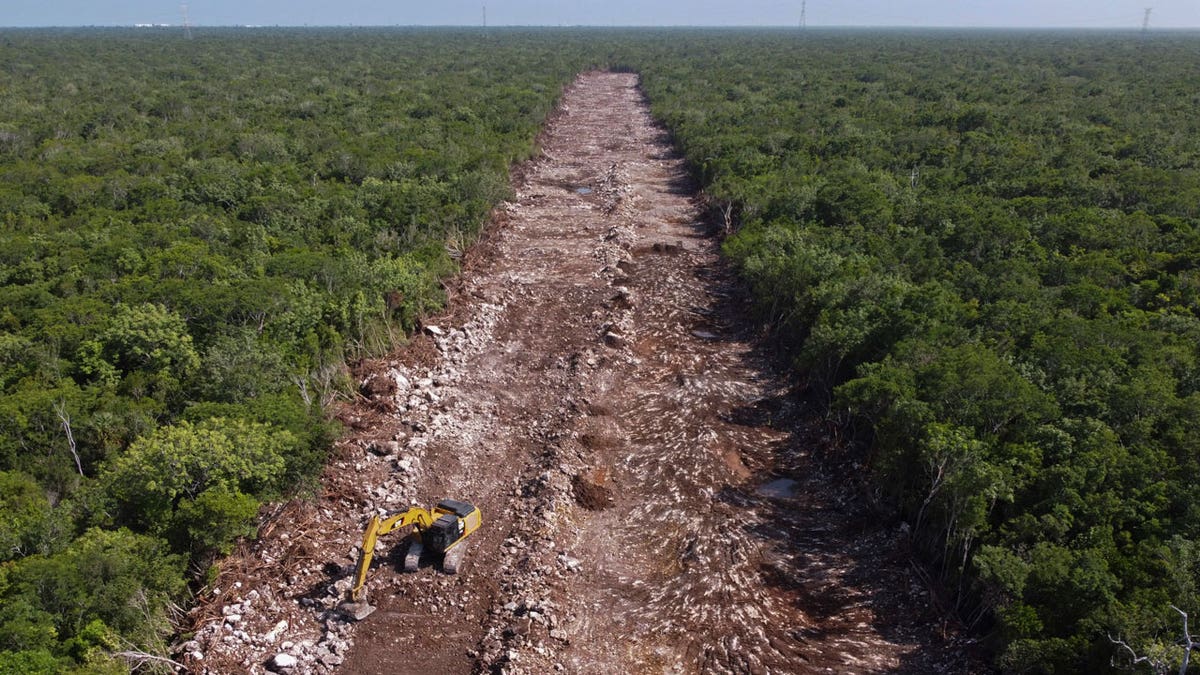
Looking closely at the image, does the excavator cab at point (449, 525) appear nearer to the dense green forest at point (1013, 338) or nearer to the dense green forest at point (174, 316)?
the dense green forest at point (174, 316)

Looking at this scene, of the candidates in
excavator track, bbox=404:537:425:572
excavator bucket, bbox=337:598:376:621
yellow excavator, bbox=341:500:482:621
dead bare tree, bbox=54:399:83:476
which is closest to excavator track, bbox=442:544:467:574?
yellow excavator, bbox=341:500:482:621

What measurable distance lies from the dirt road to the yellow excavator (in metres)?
0.26

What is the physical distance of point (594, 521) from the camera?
43.1ft

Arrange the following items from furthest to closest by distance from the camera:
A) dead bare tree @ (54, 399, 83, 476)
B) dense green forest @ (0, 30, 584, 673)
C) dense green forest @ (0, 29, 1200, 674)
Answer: dead bare tree @ (54, 399, 83, 476), dense green forest @ (0, 30, 584, 673), dense green forest @ (0, 29, 1200, 674)

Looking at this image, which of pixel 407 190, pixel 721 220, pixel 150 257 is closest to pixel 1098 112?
pixel 721 220

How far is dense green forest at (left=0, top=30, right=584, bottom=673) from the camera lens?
9.70m

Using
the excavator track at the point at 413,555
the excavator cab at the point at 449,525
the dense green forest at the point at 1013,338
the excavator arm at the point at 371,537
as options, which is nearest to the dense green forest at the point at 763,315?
the dense green forest at the point at 1013,338

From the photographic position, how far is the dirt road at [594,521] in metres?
10.3

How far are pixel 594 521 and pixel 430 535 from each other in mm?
3090

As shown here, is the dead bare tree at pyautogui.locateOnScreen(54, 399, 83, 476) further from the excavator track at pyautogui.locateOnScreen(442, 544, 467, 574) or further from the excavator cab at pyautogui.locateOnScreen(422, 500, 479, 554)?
the excavator track at pyautogui.locateOnScreen(442, 544, 467, 574)

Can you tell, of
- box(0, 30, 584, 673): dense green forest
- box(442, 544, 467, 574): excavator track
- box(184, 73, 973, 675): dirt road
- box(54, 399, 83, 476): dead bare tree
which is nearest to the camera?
box(0, 30, 584, 673): dense green forest

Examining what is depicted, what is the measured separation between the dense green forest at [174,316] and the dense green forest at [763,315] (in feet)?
0.22

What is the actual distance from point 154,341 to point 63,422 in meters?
2.49

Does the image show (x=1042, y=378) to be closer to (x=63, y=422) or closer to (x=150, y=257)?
(x=63, y=422)
